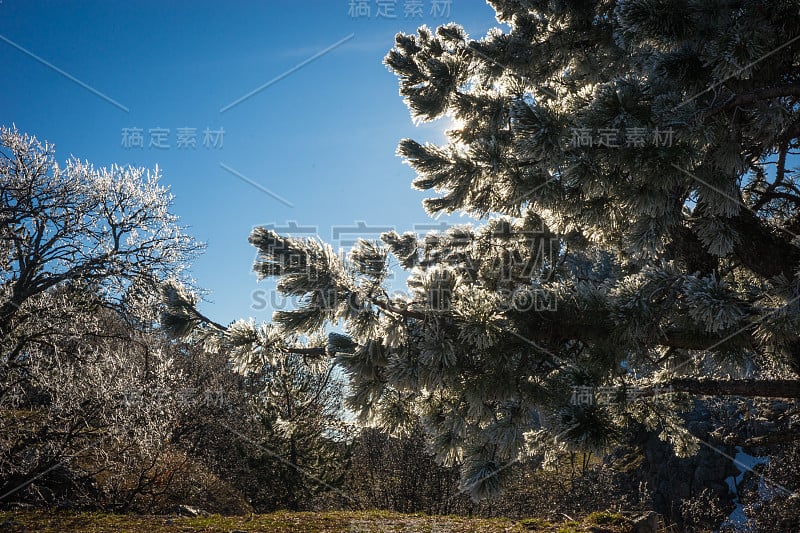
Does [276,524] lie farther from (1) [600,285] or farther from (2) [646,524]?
(1) [600,285]

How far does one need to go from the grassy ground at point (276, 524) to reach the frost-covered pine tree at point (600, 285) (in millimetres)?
2674

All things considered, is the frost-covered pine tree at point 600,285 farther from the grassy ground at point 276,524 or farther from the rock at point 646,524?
the grassy ground at point 276,524

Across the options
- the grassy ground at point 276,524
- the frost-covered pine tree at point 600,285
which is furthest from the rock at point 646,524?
the frost-covered pine tree at point 600,285

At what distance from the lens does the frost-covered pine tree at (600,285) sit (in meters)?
2.72

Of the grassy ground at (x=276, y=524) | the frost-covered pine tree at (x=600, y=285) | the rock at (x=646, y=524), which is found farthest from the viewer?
the grassy ground at (x=276, y=524)

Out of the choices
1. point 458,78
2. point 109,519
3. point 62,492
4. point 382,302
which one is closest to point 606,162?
point 382,302

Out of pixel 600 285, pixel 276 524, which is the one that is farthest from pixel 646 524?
pixel 276 524

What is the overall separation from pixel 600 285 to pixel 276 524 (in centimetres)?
580

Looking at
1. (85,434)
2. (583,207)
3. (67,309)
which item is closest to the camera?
(583,207)

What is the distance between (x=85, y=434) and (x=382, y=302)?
28.4 ft

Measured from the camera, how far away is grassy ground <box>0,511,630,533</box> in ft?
19.6

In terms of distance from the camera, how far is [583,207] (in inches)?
143

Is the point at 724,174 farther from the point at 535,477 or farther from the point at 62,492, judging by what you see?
the point at 535,477

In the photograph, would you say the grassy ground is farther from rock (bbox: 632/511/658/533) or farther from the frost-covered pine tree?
the frost-covered pine tree
